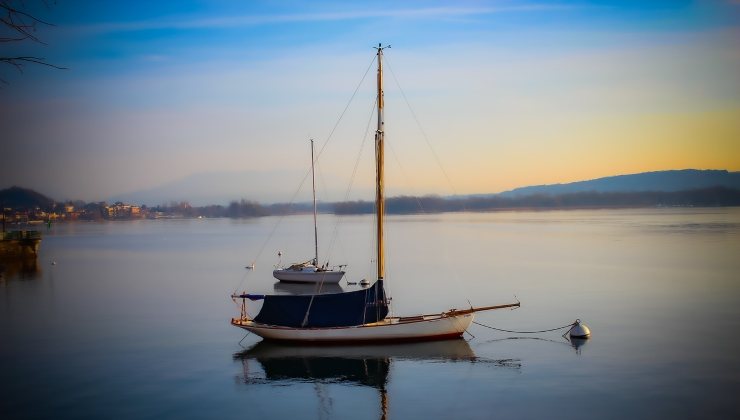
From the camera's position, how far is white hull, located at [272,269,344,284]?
53062 millimetres

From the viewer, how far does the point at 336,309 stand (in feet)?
94.9

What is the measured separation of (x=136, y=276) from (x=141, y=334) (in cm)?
3096

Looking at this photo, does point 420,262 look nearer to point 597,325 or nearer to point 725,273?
point 725,273

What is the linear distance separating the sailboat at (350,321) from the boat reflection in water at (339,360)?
448 mm

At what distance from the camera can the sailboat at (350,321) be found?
93.2ft

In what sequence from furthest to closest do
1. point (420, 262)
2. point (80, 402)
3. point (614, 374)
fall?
point (420, 262) < point (614, 374) < point (80, 402)

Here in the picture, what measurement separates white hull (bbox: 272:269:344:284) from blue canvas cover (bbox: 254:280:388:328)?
23549 mm

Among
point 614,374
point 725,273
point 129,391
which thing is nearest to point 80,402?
point 129,391

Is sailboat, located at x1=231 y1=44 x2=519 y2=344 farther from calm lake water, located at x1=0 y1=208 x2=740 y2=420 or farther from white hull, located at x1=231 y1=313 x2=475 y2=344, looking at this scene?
calm lake water, located at x1=0 y1=208 x2=740 y2=420

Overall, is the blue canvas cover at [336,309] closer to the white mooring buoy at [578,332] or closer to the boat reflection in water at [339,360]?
the boat reflection in water at [339,360]

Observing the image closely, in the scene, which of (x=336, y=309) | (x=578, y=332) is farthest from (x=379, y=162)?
(x=578, y=332)

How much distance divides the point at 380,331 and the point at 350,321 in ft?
4.87

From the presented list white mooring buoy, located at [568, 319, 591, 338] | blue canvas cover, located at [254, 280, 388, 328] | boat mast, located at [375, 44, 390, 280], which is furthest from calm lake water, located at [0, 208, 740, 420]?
boat mast, located at [375, 44, 390, 280]

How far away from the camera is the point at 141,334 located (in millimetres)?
32562
